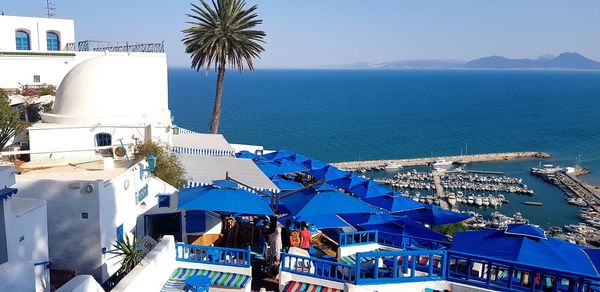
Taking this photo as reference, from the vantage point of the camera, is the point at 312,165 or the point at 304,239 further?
the point at 312,165

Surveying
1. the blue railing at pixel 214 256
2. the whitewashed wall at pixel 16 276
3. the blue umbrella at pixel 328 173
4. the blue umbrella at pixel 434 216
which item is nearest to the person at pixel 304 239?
the blue railing at pixel 214 256

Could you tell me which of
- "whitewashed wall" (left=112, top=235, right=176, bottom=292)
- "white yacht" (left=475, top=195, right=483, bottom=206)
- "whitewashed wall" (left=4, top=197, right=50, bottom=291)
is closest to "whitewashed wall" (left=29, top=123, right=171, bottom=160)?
"whitewashed wall" (left=4, top=197, right=50, bottom=291)

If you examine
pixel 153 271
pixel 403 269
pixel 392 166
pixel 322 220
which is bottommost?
pixel 392 166

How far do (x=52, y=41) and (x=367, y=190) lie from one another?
2769 centimetres

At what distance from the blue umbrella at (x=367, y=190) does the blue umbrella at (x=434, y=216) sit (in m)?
2.35

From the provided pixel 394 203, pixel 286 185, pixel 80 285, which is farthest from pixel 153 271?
pixel 286 185

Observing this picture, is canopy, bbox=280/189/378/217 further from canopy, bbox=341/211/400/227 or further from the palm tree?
the palm tree

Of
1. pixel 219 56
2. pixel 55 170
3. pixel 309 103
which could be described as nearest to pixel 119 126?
pixel 55 170

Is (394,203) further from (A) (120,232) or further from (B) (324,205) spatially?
(A) (120,232)

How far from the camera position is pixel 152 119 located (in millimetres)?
22203

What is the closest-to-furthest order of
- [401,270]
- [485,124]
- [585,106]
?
1. [401,270]
2. [485,124]
3. [585,106]

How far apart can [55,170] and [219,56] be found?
18.2 m

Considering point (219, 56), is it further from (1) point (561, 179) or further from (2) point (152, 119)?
(1) point (561, 179)

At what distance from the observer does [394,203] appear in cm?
2241
